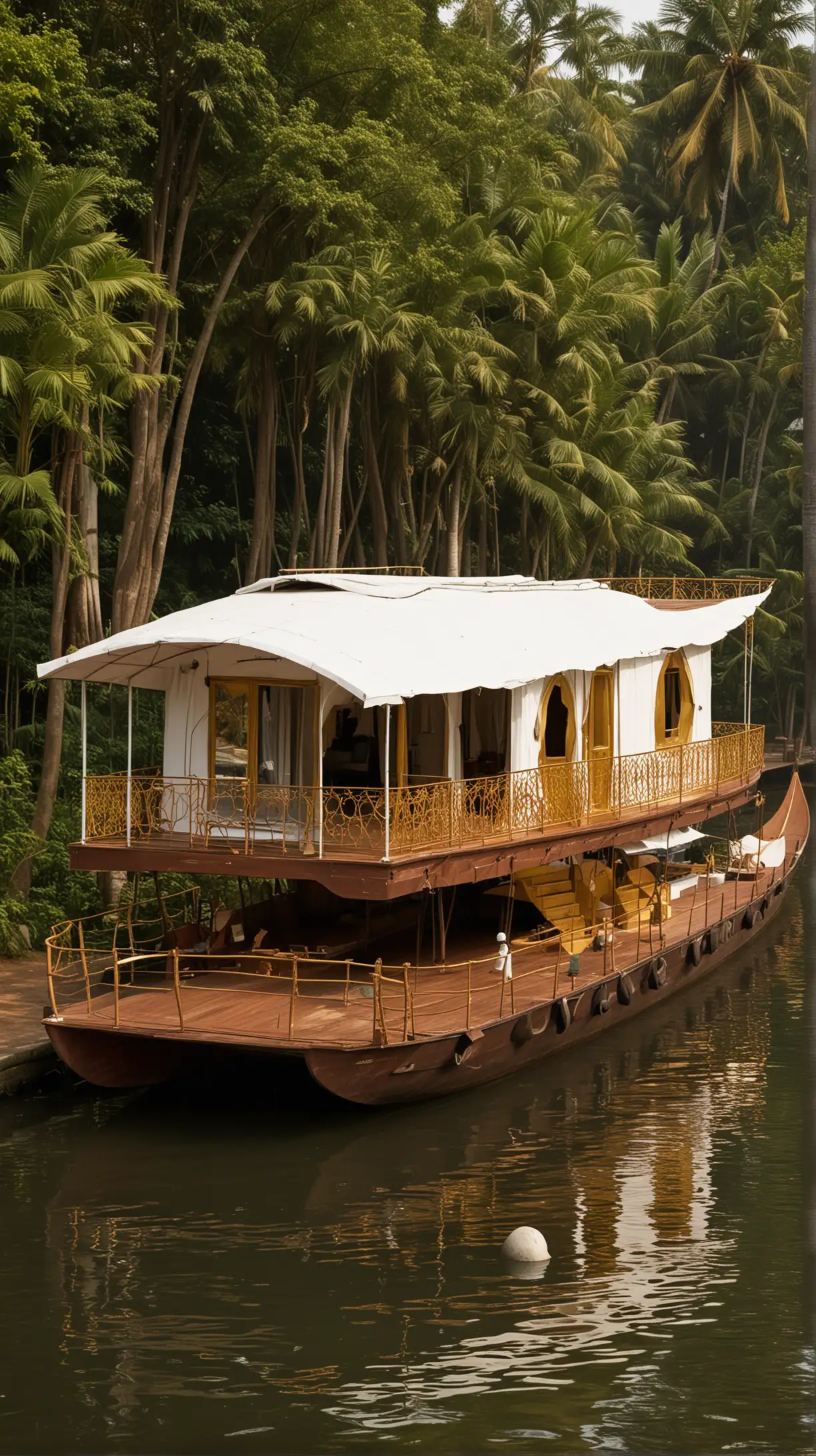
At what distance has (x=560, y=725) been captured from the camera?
70.8 feet

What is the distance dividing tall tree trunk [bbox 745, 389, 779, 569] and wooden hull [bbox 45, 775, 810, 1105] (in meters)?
37.7

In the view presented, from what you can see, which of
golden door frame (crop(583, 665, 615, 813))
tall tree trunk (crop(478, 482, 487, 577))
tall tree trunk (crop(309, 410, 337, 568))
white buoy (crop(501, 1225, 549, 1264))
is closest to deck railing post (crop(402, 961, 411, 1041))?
white buoy (crop(501, 1225, 549, 1264))

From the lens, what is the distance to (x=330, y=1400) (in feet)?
36.8

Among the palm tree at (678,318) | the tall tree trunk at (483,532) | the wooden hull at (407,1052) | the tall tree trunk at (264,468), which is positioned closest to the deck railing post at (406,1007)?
the wooden hull at (407,1052)

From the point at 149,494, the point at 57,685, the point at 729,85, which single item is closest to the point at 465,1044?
the point at 57,685

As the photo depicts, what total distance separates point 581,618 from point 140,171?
1135 cm

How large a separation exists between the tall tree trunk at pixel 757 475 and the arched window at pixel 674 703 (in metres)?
32.4

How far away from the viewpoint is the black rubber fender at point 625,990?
66.2 ft

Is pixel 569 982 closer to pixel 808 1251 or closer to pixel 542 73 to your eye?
pixel 808 1251

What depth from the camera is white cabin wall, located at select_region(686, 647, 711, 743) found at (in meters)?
25.9

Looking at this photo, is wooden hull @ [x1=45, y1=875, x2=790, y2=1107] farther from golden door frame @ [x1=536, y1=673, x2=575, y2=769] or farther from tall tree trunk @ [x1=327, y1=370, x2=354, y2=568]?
tall tree trunk @ [x1=327, y1=370, x2=354, y2=568]

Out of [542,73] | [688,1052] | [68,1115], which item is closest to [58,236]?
[68,1115]

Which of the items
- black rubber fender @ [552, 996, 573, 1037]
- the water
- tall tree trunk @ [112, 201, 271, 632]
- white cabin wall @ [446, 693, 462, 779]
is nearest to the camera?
the water

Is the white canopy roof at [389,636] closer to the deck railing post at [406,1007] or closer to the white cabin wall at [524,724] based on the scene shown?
the white cabin wall at [524,724]
